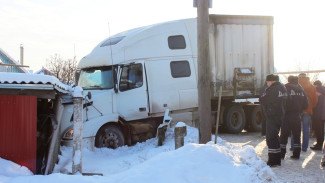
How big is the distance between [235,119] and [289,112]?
5.37m

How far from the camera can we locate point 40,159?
25.6 ft

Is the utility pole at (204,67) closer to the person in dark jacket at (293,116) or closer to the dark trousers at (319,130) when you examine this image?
the person in dark jacket at (293,116)

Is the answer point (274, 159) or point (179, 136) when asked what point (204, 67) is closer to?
point (179, 136)

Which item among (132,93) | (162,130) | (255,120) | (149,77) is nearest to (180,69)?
(149,77)

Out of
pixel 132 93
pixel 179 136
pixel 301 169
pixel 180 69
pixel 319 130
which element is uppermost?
pixel 180 69

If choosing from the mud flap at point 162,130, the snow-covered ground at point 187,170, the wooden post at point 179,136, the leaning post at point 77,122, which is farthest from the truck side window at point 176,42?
the snow-covered ground at point 187,170

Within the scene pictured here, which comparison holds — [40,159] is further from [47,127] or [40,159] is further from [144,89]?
[144,89]

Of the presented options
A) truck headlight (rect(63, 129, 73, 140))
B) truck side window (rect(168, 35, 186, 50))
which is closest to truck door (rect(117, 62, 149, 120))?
truck side window (rect(168, 35, 186, 50))

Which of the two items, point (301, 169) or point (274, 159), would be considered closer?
point (301, 169)

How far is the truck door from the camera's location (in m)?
9.65

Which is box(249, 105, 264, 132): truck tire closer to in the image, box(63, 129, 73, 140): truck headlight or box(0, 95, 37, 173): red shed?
box(63, 129, 73, 140): truck headlight

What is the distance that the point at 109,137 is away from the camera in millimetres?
9133

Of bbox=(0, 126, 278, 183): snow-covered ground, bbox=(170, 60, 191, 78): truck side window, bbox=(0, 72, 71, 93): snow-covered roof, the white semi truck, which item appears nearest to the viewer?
bbox=(0, 126, 278, 183): snow-covered ground

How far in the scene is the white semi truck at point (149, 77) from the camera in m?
9.22
